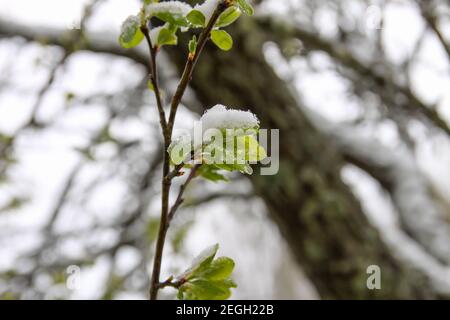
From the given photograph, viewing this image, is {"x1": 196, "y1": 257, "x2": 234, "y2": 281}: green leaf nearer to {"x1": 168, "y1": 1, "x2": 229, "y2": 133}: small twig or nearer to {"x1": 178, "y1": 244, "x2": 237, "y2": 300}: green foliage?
{"x1": 178, "y1": 244, "x2": 237, "y2": 300}: green foliage

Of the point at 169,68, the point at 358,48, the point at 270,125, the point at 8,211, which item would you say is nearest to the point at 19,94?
the point at 8,211

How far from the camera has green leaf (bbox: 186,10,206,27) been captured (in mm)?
334

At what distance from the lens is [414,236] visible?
5.10 feet

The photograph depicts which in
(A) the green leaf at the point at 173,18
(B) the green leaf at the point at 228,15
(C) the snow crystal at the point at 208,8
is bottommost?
(A) the green leaf at the point at 173,18

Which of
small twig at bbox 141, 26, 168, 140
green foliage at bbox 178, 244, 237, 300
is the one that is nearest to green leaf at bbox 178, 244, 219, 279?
green foliage at bbox 178, 244, 237, 300

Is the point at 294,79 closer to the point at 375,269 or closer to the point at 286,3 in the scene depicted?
the point at 286,3

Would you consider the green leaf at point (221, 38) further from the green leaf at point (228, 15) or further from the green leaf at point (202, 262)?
the green leaf at point (202, 262)

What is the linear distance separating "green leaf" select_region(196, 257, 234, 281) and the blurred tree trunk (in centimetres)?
85

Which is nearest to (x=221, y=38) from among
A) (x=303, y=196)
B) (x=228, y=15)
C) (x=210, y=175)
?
(x=228, y=15)

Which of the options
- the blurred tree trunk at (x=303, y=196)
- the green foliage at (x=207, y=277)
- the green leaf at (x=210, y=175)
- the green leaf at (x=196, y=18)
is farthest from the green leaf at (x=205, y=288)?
the blurred tree trunk at (x=303, y=196)

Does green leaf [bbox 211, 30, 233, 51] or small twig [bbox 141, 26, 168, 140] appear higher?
green leaf [bbox 211, 30, 233, 51]

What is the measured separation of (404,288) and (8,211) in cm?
124

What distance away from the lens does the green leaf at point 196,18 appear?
33 cm

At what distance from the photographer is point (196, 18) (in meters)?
0.34
